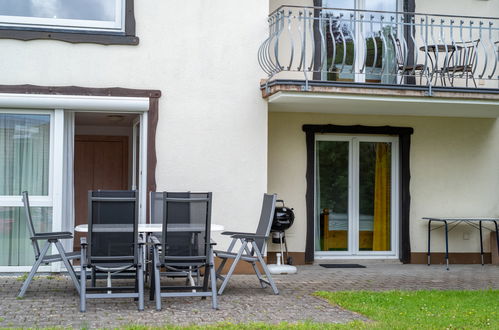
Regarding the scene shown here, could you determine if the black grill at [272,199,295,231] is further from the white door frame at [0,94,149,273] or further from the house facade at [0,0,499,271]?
the white door frame at [0,94,149,273]

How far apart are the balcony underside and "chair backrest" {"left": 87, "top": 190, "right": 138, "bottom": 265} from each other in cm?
313

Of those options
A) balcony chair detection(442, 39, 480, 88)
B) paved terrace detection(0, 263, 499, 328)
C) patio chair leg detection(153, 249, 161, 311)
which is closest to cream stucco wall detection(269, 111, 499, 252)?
balcony chair detection(442, 39, 480, 88)

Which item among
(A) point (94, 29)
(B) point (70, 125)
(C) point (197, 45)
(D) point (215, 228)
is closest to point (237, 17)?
(C) point (197, 45)

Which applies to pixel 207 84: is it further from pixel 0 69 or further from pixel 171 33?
pixel 0 69

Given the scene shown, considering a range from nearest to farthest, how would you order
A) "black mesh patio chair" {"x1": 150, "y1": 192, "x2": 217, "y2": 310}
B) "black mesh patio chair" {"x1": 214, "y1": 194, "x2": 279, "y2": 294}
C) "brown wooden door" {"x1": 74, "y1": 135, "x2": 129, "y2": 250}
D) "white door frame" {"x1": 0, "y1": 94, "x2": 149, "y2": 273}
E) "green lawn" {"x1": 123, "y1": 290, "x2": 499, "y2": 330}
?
"green lawn" {"x1": 123, "y1": 290, "x2": 499, "y2": 330} → "black mesh patio chair" {"x1": 150, "y1": 192, "x2": 217, "y2": 310} → "black mesh patio chair" {"x1": 214, "y1": 194, "x2": 279, "y2": 294} → "white door frame" {"x1": 0, "y1": 94, "x2": 149, "y2": 273} → "brown wooden door" {"x1": 74, "y1": 135, "x2": 129, "y2": 250}

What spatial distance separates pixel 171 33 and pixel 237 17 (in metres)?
0.88

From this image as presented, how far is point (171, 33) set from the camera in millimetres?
9742

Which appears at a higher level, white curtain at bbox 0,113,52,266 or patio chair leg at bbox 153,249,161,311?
white curtain at bbox 0,113,52,266

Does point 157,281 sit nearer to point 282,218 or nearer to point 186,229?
point 186,229

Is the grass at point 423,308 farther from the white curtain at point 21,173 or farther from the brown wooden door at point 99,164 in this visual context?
the brown wooden door at point 99,164

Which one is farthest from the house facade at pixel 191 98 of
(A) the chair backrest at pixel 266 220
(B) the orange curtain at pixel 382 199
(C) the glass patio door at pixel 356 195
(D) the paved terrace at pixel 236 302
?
(A) the chair backrest at pixel 266 220

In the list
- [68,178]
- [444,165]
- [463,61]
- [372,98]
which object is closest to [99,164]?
[68,178]

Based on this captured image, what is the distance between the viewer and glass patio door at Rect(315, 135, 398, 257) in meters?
11.5

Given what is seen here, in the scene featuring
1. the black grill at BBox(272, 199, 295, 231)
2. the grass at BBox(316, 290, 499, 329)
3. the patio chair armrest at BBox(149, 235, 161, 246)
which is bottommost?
the grass at BBox(316, 290, 499, 329)
